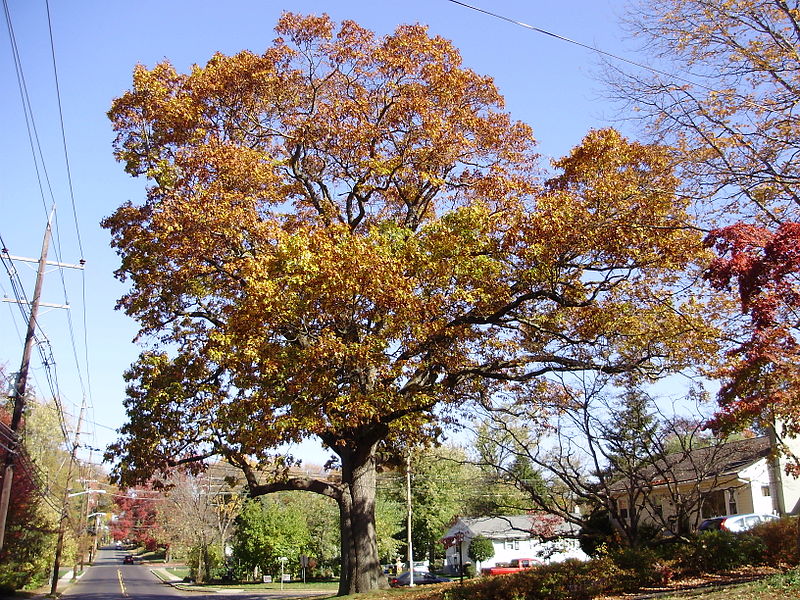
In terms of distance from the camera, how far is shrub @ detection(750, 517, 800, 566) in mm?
12898

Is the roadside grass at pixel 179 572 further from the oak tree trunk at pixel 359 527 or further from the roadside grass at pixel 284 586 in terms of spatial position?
the oak tree trunk at pixel 359 527

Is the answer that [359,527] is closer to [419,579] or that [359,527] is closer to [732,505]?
[732,505]

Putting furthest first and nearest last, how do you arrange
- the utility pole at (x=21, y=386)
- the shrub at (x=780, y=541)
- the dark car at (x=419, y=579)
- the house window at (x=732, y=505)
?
the dark car at (x=419, y=579) < the house window at (x=732, y=505) < the utility pole at (x=21, y=386) < the shrub at (x=780, y=541)

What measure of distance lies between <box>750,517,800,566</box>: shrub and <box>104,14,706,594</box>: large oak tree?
12.7 feet

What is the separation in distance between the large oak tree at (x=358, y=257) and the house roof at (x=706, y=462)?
2.27 m

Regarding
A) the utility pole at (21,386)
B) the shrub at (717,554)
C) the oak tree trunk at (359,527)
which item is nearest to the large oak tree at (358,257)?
the oak tree trunk at (359,527)

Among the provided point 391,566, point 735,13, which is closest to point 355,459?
point 735,13

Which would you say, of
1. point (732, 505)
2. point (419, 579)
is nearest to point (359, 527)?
point (732, 505)

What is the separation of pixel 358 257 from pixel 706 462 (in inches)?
359

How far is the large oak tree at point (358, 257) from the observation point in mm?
13484

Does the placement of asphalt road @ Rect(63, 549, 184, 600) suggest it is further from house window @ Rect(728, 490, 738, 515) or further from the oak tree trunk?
house window @ Rect(728, 490, 738, 515)

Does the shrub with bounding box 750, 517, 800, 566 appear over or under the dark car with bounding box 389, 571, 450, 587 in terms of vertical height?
over

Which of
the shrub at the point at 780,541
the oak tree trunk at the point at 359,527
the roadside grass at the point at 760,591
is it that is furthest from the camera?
the oak tree trunk at the point at 359,527

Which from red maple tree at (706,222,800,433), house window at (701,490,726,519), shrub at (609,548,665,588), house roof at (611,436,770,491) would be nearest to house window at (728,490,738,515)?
house window at (701,490,726,519)
